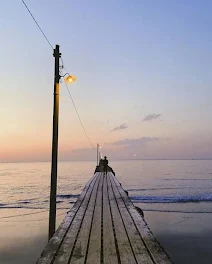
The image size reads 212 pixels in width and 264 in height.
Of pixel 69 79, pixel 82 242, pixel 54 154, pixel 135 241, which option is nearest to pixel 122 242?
pixel 135 241

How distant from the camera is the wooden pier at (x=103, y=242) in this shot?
4.68 meters

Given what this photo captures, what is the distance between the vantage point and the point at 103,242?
575 cm

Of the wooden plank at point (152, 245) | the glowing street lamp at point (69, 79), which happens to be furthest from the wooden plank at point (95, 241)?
the glowing street lamp at point (69, 79)

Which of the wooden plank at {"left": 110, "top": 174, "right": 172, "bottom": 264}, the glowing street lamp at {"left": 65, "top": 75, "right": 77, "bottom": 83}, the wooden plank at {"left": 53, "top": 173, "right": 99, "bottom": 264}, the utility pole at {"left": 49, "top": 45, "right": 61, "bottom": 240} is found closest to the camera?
the wooden plank at {"left": 110, "top": 174, "right": 172, "bottom": 264}

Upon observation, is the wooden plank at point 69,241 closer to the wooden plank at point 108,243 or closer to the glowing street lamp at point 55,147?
the wooden plank at point 108,243

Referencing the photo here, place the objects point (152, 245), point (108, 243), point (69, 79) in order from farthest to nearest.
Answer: point (69, 79)
point (108, 243)
point (152, 245)

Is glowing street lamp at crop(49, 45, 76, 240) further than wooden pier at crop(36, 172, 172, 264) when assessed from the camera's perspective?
Yes

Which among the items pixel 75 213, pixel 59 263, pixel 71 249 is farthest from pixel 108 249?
pixel 75 213

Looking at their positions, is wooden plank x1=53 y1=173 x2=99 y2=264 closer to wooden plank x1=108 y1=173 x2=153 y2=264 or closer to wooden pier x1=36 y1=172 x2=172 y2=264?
wooden pier x1=36 y1=172 x2=172 y2=264

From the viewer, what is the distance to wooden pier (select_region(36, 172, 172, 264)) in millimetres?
4684

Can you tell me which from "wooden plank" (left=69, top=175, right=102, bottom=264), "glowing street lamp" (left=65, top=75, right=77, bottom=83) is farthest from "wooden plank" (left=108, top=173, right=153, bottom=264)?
"glowing street lamp" (left=65, top=75, right=77, bottom=83)

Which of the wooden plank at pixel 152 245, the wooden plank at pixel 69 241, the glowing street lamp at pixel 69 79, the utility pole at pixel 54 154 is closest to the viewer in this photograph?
the wooden plank at pixel 152 245

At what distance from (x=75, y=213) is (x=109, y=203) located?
8.00 feet

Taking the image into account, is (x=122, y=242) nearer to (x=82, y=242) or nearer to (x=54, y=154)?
(x=82, y=242)
